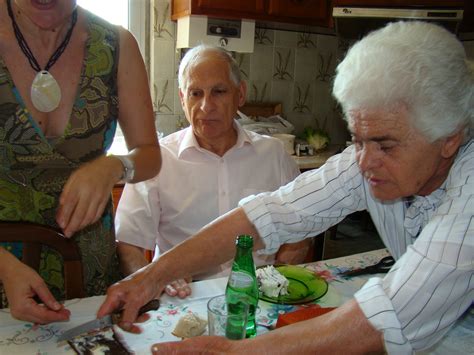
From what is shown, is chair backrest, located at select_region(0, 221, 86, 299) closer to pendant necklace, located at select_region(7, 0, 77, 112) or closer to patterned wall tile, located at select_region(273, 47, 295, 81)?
pendant necklace, located at select_region(7, 0, 77, 112)

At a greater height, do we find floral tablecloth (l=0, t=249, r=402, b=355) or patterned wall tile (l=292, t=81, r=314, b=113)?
patterned wall tile (l=292, t=81, r=314, b=113)

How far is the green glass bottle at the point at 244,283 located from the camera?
0.94 m

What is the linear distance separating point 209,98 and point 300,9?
1.45 m

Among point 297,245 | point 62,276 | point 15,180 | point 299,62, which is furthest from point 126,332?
point 299,62

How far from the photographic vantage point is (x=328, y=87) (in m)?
3.46

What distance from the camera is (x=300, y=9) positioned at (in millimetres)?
2814

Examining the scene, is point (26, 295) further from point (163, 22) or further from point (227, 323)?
point (163, 22)

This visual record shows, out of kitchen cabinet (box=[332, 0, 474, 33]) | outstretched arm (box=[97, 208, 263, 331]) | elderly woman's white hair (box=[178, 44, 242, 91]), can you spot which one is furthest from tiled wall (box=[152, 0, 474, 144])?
outstretched arm (box=[97, 208, 263, 331])

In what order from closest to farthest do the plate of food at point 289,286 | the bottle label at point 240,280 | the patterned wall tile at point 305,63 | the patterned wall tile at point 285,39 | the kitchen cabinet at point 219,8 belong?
the bottle label at point 240,280 < the plate of food at point 289,286 < the kitchen cabinet at point 219,8 < the patterned wall tile at point 285,39 < the patterned wall tile at point 305,63

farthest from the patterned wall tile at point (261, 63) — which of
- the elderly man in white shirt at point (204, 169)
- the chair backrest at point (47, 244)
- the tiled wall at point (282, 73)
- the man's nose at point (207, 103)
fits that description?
the chair backrest at point (47, 244)

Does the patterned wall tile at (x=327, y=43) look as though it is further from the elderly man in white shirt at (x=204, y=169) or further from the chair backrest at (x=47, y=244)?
the chair backrest at (x=47, y=244)

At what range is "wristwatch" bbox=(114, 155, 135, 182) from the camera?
101cm

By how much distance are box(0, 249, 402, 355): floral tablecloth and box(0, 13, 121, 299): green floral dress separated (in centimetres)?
14

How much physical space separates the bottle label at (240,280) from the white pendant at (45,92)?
57 centimetres
